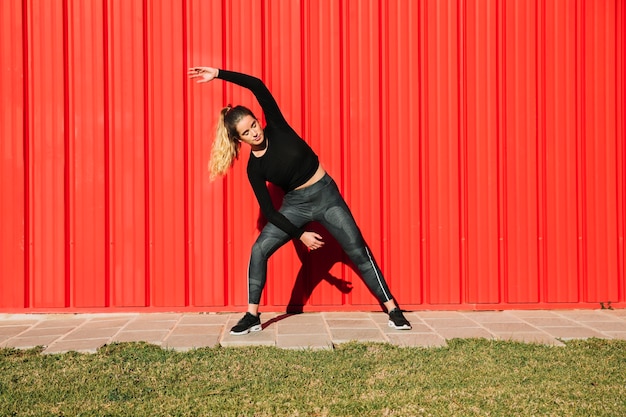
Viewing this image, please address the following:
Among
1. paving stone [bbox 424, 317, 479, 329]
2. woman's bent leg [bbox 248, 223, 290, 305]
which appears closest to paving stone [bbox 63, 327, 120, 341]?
woman's bent leg [bbox 248, 223, 290, 305]

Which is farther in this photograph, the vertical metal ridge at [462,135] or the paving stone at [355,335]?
the vertical metal ridge at [462,135]

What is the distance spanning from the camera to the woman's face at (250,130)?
13.1 feet

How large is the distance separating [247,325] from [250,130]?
1.34 m

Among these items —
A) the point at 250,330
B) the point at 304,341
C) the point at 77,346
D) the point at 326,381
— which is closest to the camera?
the point at 326,381

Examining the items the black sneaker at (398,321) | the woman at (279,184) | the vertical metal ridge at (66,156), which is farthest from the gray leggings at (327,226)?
the vertical metal ridge at (66,156)

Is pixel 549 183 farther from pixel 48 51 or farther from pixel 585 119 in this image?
pixel 48 51

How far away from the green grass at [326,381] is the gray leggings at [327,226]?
670mm

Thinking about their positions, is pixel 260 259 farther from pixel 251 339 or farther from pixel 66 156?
pixel 66 156

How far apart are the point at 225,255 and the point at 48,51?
2210 millimetres

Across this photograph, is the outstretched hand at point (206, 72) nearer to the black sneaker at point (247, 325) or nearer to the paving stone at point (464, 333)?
the black sneaker at point (247, 325)

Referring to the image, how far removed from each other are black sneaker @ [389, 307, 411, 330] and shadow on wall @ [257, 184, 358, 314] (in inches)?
27.9

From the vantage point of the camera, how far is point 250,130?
4.00 metres

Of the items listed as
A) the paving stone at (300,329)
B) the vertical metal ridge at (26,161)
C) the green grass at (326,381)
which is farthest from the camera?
the vertical metal ridge at (26,161)

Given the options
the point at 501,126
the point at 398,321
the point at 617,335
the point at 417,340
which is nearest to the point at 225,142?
the point at 398,321
